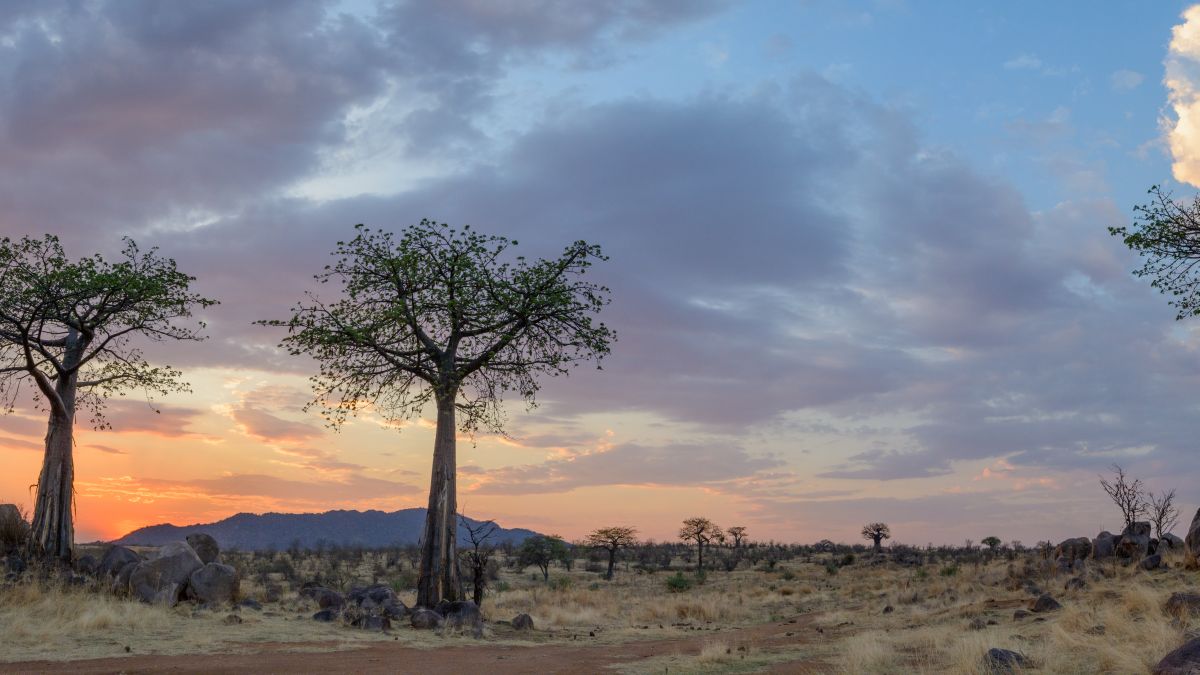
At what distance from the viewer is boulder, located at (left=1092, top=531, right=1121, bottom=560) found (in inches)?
1294

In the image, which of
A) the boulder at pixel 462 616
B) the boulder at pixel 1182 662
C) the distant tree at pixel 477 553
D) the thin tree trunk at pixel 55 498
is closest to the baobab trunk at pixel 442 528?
the distant tree at pixel 477 553

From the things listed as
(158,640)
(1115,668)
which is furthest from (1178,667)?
(158,640)

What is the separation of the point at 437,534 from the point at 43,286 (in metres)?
13.7

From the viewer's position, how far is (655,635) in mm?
24047

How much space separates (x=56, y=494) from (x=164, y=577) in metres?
7.35

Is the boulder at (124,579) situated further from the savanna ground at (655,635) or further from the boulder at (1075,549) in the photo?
the boulder at (1075,549)

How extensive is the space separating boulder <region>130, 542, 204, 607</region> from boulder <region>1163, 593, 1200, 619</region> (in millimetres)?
22455

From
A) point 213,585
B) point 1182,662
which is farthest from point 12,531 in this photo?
point 1182,662

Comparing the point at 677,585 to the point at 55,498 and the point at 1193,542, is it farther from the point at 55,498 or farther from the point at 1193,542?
the point at 55,498

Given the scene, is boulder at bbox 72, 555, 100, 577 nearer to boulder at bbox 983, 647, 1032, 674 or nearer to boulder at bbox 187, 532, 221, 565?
boulder at bbox 187, 532, 221, 565

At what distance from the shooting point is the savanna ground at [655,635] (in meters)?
15.0

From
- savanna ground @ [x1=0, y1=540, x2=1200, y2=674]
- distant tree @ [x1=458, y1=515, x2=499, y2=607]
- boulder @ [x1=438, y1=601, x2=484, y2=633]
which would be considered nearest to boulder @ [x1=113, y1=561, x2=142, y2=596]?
savanna ground @ [x1=0, y1=540, x2=1200, y2=674]

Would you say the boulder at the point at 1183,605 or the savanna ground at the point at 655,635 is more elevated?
the boulder at the point at 1183,605

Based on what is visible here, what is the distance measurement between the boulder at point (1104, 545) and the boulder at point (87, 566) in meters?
34.0
